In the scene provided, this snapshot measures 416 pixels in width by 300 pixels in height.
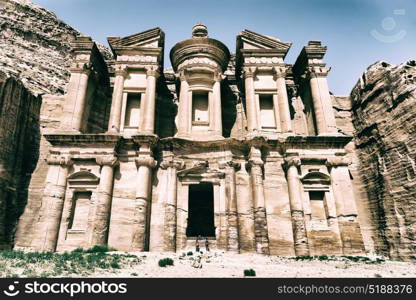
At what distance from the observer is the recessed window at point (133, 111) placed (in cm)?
1808

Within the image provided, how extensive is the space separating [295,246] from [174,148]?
7.62 metres

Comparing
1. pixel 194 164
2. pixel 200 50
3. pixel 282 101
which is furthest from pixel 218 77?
pixel 194 164

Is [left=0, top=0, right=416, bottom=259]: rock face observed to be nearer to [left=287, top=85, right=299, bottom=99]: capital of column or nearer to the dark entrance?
[left=287, top=85, right=299, bottom=99]: capital of column

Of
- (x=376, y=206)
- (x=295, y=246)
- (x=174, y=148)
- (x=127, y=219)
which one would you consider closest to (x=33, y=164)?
(x=127, y=219)

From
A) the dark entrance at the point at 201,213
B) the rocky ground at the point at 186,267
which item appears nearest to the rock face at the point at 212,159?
the rocky ground at the point at 186,267

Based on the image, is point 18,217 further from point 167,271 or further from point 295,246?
point 295,246

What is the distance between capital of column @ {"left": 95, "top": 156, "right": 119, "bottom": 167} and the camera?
1548 cm

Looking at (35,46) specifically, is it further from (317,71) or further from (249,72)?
(317,71)

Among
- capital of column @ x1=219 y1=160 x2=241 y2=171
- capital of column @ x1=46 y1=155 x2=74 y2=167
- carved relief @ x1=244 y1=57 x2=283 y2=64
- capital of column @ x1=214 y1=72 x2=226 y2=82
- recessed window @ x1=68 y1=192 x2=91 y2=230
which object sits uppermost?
carved relief @ x1=244 y1=57 x2=283 y2=64

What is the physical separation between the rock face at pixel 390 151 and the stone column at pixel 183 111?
35.0 ft

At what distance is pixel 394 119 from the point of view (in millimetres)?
16641

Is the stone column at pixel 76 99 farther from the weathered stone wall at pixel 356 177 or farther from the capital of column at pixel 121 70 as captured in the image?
the weathered stone wall at pixel 356 177

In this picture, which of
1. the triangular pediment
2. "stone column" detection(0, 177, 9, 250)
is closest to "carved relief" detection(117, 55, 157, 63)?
the triangular pediment

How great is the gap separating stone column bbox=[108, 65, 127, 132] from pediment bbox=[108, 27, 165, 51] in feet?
5.50
